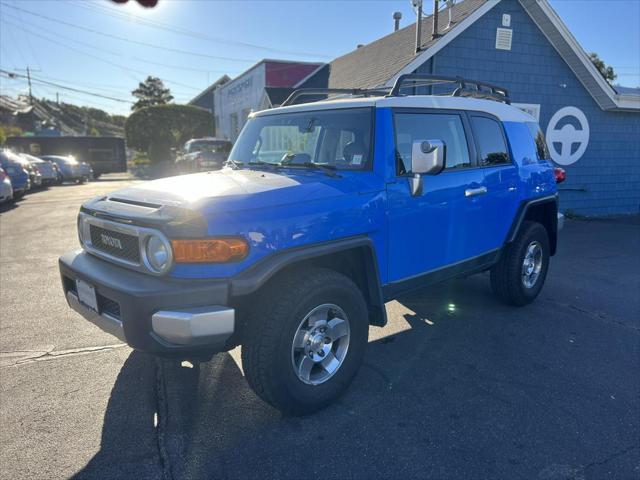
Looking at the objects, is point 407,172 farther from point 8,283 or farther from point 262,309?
point 8,283

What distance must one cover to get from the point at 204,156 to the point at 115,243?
14961 mm

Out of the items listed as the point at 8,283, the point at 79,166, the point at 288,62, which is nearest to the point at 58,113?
the point at 79,166

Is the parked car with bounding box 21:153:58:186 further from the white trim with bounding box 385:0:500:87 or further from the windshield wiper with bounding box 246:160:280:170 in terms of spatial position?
the windshield wiper with bounding box 246:160:280:170

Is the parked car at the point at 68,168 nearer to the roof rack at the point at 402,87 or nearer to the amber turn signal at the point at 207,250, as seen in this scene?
the roof rack at the point at 402,87

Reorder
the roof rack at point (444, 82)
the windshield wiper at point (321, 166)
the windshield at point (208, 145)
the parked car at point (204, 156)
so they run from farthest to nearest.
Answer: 1. the windshield at point (208, 145)
2. the parked car at point (204, 156)
3. the roof rack at point (444, 82)
4. the windshield wiper at point (321, 166)

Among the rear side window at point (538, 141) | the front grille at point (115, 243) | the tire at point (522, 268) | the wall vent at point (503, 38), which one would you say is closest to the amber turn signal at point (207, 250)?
the front grille at point (115, 243)

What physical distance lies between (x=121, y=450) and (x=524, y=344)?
333 cm

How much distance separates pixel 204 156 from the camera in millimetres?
17172

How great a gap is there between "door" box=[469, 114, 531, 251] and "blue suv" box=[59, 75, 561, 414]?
0.02 metres

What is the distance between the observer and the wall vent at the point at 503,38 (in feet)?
34.9

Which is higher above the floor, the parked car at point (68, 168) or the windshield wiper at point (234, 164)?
the windshield wiper at point (234, 164)

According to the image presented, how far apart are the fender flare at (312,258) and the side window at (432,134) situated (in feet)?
2.30

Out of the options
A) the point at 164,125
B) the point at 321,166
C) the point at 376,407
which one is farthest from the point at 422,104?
the point at 164,125

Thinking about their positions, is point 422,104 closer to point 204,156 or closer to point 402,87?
point 402,87
